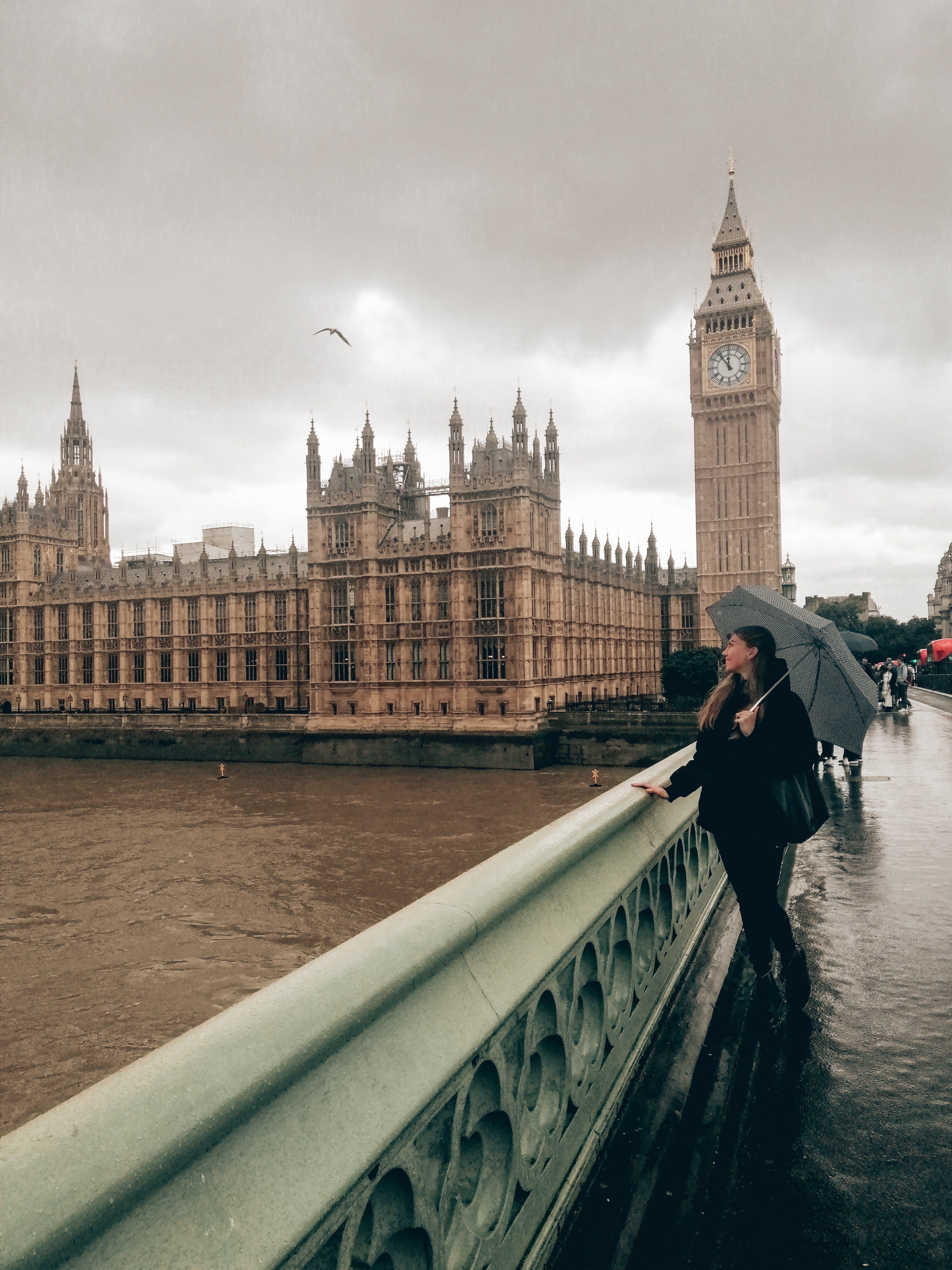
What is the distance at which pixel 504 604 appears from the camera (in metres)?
46.2

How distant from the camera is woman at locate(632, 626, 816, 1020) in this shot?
3703 millimetres

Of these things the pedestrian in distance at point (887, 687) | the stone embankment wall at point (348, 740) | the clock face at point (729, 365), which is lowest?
the stone embankment wall at point (348, 740)

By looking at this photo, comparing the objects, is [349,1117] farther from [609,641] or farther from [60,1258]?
[609,641]

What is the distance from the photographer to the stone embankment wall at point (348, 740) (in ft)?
137

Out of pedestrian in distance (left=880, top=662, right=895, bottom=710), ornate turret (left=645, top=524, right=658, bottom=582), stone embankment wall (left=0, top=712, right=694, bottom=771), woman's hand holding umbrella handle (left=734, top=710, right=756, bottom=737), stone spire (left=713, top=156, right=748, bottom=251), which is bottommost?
stone embankment wall (left=0, top=712, right=694, bottom=771)

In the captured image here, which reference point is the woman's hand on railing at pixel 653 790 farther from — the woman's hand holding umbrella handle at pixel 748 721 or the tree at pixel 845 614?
the tree at pixel 845 614

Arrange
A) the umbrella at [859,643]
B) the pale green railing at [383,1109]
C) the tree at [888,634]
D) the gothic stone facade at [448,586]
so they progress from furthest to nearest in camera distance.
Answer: the tree at [888,634] < the gothic stone facade at [448,586] < the umbrella at [859,643] < the pale green railing at [383,1109]

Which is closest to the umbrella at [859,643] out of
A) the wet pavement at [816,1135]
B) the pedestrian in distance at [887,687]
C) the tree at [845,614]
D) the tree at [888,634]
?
the pedestrian in distance at [887,687]

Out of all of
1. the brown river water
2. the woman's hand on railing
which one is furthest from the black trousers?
the brown river water

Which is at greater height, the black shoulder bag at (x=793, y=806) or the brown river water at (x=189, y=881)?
the black shoulder bag at (x=793, y=806)

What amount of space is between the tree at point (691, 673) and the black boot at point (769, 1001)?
57.6 m

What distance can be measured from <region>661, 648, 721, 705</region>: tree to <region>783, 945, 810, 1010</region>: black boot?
190 feet

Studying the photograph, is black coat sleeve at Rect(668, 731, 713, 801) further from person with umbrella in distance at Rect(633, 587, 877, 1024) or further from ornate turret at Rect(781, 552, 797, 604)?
ornate turret at Rect(781, 552, 797, 604)

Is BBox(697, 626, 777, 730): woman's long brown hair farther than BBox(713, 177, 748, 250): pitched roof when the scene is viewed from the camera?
No
